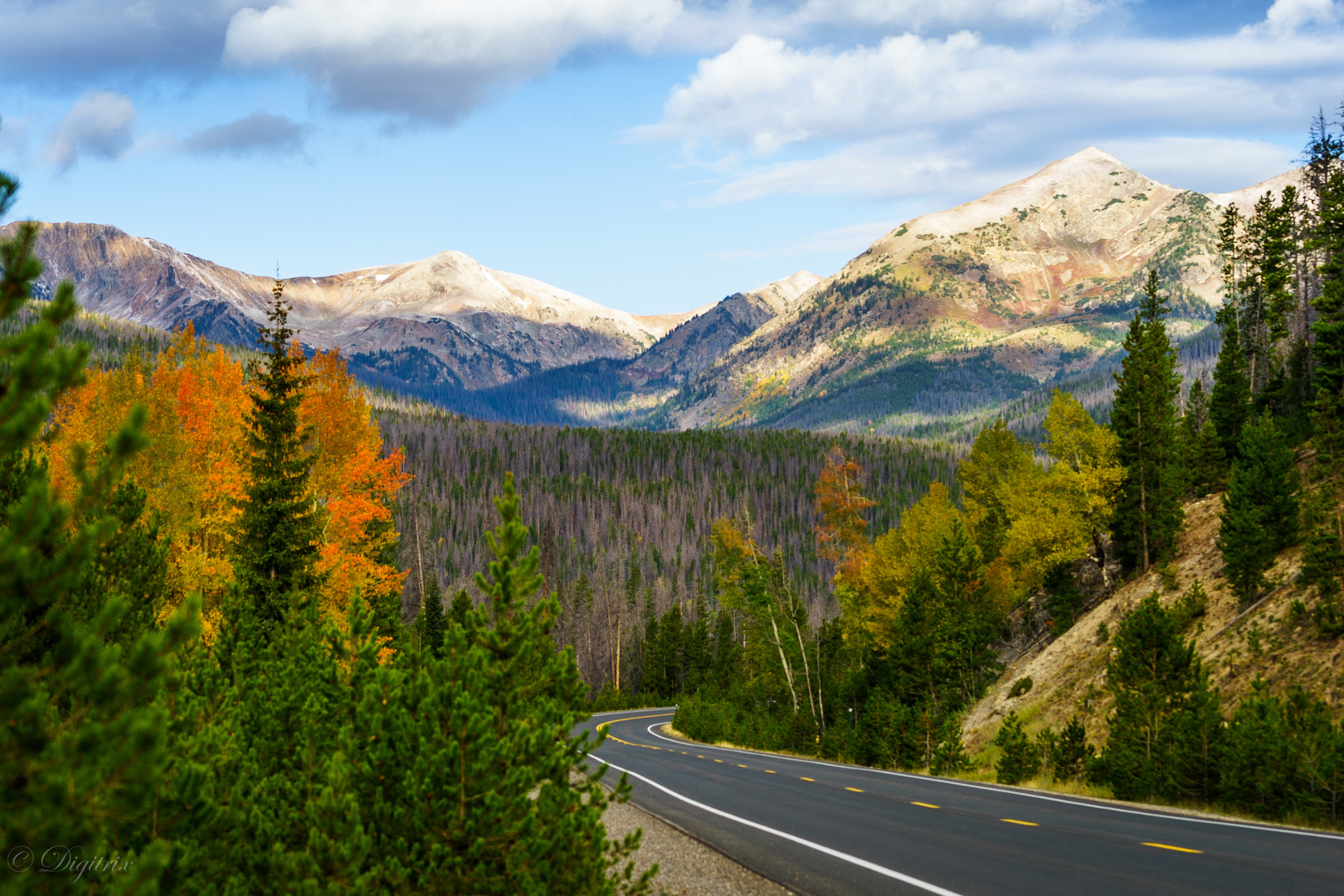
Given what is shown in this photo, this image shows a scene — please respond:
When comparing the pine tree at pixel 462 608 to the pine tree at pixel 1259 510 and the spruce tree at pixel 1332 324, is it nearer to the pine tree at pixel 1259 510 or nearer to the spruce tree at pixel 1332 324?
the pine tree at pixel 1259 510

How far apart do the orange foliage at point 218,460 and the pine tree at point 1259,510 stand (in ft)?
89.0

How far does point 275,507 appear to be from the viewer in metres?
21.4

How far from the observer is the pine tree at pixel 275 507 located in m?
20.9

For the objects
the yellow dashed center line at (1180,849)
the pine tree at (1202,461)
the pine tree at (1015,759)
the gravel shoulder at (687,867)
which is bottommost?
the pine tree at (1015,759)

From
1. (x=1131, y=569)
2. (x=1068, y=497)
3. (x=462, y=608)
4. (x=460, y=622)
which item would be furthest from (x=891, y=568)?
(x=460, y=622)

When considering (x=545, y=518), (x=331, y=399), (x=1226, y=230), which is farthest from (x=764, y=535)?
(x=331, y=399)

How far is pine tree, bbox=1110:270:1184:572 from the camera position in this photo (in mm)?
37312

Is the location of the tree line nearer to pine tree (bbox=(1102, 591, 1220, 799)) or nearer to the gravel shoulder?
pine tree (bbox=(1102, 591, 1220, 799))

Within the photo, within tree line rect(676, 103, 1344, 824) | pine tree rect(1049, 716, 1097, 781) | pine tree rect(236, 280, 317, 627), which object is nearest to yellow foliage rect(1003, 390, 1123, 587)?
tree line rect(676, 103, 1344, 824)

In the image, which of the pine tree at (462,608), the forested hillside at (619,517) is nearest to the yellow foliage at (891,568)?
the pine tree at (462,608)

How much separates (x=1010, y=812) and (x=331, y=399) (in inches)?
893

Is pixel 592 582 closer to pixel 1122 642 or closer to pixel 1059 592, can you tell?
pixel 1059 592

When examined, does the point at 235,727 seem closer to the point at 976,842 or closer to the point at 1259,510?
the point at 976,842

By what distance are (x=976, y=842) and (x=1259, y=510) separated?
862 inches
